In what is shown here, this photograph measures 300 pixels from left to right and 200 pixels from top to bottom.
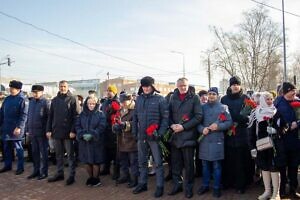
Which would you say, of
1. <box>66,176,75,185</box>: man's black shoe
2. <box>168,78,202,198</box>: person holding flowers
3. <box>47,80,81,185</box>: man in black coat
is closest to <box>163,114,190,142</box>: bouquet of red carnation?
<box>168,78,202,198</box>: person holding flowers

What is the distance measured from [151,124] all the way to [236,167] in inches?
67.6

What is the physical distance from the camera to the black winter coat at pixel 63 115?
7969mm

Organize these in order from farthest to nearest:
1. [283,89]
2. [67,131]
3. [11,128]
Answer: [11,128]
[67,131]
[283,89]

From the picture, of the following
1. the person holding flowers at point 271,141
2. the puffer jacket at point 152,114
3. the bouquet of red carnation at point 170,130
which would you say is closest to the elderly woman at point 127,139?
the puffer jacket at point 152,114

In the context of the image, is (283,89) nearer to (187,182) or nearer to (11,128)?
A: (187,182)

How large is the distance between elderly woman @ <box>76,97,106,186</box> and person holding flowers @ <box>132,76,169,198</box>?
1.00 m

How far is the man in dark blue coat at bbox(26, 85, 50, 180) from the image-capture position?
8375 millimetres

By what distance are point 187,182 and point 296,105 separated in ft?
7.59

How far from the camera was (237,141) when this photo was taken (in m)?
6.77

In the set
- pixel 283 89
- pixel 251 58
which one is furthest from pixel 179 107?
pixel 251 58

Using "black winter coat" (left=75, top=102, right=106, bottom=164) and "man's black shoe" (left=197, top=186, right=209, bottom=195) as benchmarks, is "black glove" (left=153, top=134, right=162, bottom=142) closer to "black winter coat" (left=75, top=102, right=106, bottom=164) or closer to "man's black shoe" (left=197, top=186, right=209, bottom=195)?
"man's black shoe" (left=197, top=186, right=209, bottom=195)

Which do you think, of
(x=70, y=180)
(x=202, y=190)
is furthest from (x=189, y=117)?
(x=70, y=180)

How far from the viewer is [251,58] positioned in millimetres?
32250

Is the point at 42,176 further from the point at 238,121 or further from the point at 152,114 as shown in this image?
the point at 238,121
